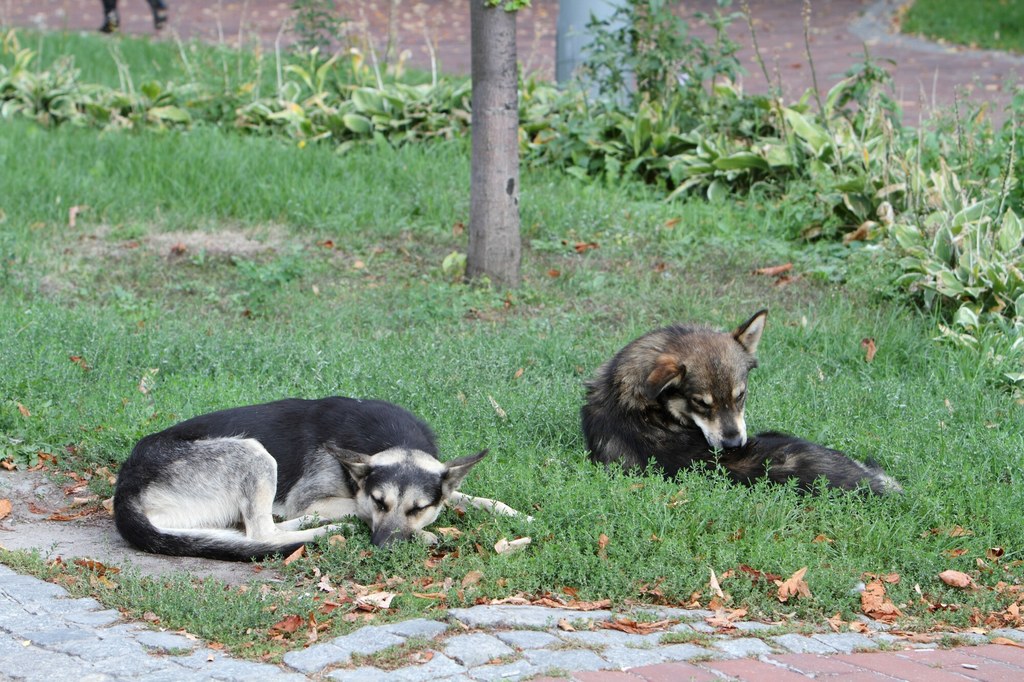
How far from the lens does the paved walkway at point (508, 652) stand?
4.14 m

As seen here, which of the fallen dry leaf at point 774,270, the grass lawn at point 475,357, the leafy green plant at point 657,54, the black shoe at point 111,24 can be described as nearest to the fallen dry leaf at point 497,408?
the grass lawn at point 475,357

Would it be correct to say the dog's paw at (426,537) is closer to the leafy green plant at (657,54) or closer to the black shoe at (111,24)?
the leafy green plant at (657,54)

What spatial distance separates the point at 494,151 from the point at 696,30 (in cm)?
1706

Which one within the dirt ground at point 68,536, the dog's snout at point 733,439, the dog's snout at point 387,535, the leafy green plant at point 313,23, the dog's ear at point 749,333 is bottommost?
the dirt ground at point 68,536

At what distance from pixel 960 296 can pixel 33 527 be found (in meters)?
6.62

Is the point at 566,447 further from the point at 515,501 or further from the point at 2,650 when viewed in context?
the point at 2,650

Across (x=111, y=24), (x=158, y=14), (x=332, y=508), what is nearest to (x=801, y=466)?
(x=332, y=508)

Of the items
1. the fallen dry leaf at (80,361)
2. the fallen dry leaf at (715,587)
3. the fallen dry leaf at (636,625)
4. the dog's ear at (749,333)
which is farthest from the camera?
the fallen dry leaf at (80,361)

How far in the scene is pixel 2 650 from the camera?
14.2 feet

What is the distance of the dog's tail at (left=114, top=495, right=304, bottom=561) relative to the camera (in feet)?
17.5

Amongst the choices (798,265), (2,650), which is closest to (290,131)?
(798,265)

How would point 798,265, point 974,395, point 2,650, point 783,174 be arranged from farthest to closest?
1. point 783,174
2. point 798,265
3. point 974,395
4. point 2,650

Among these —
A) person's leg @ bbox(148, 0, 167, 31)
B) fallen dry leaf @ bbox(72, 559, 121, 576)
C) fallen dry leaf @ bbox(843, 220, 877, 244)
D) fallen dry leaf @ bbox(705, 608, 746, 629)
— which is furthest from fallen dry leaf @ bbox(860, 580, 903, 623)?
person's leg @ bbox(148, 0, 167, 31)

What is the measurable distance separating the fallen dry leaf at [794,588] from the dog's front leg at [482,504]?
4.00 feet
